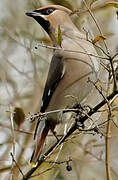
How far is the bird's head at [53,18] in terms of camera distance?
3676mm

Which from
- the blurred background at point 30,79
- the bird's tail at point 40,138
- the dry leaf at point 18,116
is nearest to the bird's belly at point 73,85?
the bird's tail at point 40,138

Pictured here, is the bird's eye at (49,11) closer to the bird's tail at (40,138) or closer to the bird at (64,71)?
the bird at (64,71)

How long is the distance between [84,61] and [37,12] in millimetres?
702

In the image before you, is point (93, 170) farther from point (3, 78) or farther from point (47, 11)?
point (47, 11)

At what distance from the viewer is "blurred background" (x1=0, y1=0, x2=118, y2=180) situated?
12.2 ft

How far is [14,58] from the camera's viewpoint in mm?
4402

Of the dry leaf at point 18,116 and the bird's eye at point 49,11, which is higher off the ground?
the bird's eye at point 49,11

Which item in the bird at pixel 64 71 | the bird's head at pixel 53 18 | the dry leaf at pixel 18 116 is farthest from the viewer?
the bird's head at pixel 53 18

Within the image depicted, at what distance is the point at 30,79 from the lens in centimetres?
405

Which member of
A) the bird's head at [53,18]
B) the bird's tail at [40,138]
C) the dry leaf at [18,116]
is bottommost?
the bird's tail at [40,138]

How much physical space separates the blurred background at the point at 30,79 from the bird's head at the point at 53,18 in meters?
0.12

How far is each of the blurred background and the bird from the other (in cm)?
19

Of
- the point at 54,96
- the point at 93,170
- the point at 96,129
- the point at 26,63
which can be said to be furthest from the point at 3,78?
the point at 96,129

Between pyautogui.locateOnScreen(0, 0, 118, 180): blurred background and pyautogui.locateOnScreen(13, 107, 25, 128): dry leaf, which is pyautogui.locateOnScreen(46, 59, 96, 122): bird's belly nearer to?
pyautogui.locateOnScreen(13, 107, 25, 128): dry leaf
